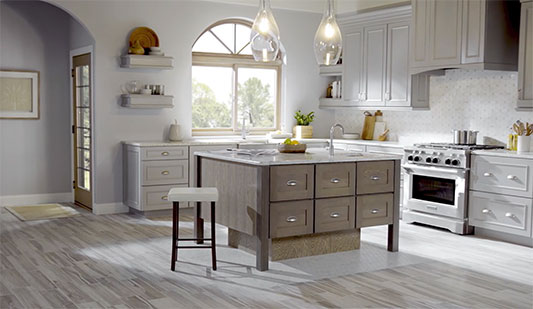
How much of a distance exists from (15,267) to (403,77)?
4.70 meters

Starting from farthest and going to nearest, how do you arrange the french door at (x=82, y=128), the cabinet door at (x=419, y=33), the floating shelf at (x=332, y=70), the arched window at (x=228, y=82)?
the floating shelf at (x=332, y=70)
the arched window at (x=228, y=82)
the french door at (x=82, y=128)
the cabinet door at (x=419, y=33)

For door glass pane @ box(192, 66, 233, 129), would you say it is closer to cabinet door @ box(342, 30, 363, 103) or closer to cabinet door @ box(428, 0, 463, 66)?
cabinet door @ box(342, 30, 363, 103)

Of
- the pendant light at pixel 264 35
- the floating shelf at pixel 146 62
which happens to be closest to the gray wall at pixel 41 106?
the floating shelf at pixel 146 62

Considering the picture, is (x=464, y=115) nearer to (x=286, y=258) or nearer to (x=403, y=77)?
(x=403, y=77)

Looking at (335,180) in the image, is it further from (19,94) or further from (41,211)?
(19,94)

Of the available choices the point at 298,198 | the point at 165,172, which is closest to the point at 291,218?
the point at 298,198

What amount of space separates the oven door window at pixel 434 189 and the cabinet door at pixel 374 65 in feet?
4.44

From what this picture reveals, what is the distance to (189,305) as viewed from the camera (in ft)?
13.1

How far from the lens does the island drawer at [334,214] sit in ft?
16.7

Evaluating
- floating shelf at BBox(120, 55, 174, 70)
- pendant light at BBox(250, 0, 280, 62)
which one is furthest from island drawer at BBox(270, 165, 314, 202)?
floating shelf at BBox(120, 55, 174, 70)

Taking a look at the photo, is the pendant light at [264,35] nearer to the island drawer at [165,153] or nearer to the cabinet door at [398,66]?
the island drawer at [165,153]

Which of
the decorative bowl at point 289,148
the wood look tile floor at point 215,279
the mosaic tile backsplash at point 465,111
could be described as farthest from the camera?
the mosaic tile backsplash at point 465,111

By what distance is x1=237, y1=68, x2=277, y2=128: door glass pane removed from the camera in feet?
27.1

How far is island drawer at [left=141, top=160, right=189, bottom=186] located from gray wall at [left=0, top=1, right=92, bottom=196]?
5.77 ft
